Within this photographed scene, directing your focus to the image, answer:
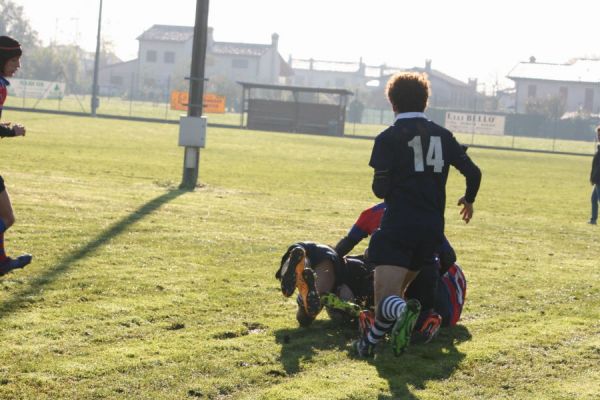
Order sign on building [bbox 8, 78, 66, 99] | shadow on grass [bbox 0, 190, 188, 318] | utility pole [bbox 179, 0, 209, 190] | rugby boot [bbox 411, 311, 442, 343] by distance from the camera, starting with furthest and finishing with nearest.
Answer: sign on building [bbox 8, 78, 66, 99] → utility pole [bbox 179, 0, 209, 190] → shadow on grass [bbox 0, 190, 188, 318] → rugby boot [bbox 411, 311, 442, 343]

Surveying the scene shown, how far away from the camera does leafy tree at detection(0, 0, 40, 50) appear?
11888 centimetres

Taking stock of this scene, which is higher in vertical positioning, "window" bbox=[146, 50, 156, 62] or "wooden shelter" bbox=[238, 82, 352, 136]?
"window" bbox=[146, 50, 156, 62]

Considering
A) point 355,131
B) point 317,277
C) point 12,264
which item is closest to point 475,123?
point 355,131

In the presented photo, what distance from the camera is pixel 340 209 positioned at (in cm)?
1617

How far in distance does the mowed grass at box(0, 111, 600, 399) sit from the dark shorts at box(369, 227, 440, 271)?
2.19 feet

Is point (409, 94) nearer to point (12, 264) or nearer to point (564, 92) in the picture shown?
point (12, 264)

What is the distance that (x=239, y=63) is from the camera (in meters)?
118

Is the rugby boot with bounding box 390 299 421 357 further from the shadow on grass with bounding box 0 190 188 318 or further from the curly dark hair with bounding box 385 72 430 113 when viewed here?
the shadow on grass with bounding box 0 190 188 318

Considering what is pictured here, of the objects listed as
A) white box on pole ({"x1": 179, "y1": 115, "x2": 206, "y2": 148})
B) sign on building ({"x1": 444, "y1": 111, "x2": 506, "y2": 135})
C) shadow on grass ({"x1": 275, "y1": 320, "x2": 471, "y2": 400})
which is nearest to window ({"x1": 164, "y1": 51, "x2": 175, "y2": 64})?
sign on building ({"x1": 444, "y1": 111, "x2": 506, "y2": 135})

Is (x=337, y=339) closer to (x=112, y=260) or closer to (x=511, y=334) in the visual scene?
(x=511, y=334)

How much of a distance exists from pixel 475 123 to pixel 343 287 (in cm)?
5019

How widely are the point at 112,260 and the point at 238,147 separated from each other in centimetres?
2522

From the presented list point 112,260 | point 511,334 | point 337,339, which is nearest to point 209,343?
point 337,339

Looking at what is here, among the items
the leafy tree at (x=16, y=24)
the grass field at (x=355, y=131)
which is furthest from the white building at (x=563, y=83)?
the leafy tree at (x=16, y=24)
